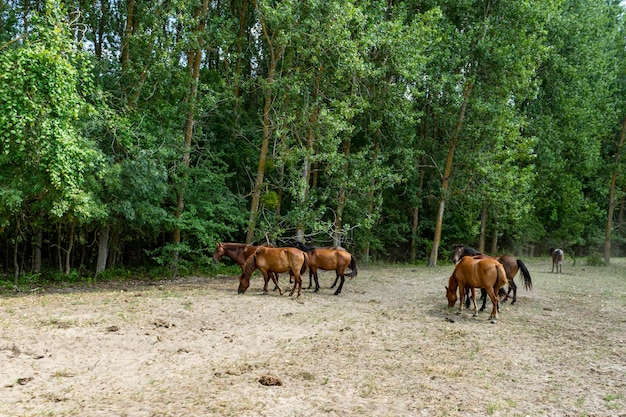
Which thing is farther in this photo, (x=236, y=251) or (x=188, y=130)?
(x=188, y=130)

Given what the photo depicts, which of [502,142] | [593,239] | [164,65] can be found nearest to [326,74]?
[164,65]

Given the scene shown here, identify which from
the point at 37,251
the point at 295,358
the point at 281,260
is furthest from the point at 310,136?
the point at 295,358

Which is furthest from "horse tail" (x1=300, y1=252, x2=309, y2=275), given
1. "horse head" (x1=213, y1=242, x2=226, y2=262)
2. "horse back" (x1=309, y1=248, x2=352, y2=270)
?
"horse head" (x1=213, y1=242, x2=226, y2=262)

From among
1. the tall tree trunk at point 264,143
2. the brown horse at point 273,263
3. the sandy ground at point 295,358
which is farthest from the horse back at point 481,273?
the tall tree trunk at point 264,143

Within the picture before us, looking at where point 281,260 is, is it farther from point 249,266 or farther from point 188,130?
point 188,130

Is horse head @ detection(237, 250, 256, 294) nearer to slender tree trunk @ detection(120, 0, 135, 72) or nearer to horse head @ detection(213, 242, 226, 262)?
horse head @ detection(213, 242, 226, 262)

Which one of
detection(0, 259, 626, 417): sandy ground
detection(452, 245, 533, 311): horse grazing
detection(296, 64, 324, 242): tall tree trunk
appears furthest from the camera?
detection(296, 64, 324, 242): tall tree trunk

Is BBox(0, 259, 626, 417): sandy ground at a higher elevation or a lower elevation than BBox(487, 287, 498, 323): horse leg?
lower

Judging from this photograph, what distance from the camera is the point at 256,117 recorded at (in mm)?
21922

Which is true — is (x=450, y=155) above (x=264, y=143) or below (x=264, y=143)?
above

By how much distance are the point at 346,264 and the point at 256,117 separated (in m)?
10.7

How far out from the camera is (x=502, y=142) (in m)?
22.9

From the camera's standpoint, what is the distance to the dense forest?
1150cm

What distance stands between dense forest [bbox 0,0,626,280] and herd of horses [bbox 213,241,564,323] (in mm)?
3556
